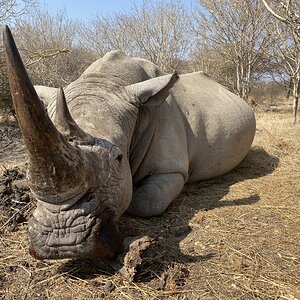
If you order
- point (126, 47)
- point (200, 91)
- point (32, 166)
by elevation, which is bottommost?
point (126, 47)

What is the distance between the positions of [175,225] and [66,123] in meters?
1.70

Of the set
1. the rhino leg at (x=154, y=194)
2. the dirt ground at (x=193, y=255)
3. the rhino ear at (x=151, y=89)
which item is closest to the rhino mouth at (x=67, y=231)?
the dirt ground at (x=193, y=255)

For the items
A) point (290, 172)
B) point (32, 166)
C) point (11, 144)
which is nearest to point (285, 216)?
point (290, 172)

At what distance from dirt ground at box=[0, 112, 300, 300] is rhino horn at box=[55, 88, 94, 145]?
1026 mm

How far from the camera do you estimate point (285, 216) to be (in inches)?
160

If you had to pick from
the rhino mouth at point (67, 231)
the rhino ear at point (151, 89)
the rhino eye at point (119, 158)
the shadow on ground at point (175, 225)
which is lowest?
the shadow on ground at point (175, 225)

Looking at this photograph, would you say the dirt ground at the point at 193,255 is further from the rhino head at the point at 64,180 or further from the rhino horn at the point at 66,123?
the rhino horn at the point at 66,123

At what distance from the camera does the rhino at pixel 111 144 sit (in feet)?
8.17

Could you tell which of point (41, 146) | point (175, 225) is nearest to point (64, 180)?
point (41, 146)

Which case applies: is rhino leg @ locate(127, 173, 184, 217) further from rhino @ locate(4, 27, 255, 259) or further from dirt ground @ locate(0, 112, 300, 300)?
dirt ground @ locate(0, 112, 300, 300)

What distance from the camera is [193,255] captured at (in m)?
3.21

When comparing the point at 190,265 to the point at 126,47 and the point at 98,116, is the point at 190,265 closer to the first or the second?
the point at 98,116

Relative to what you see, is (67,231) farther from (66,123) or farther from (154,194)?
(154,194)

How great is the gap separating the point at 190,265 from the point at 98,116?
1.51 m
